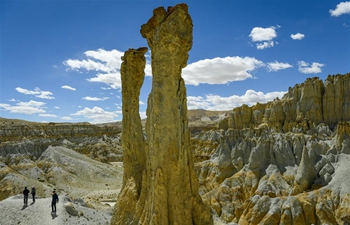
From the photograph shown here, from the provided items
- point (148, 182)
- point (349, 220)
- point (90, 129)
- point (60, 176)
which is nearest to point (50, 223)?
point (148, 182)

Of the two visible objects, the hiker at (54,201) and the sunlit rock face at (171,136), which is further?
the hiker at (54,201)

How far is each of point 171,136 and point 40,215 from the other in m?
11.8

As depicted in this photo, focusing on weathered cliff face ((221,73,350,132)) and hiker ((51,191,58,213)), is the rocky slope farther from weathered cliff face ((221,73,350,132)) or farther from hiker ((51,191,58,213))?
weathered cliff face ((221,73,350,132))

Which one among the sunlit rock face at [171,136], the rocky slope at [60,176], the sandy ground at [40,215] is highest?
the sunlit rock face at [171,136]

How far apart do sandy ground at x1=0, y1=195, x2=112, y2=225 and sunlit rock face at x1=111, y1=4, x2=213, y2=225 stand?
837cm

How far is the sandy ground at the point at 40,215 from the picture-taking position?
1645cm

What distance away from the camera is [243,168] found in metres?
36.5

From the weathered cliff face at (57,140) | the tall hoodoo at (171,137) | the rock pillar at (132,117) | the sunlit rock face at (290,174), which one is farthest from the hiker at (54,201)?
the weathered cliff face at (57,140)

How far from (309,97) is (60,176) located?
169ft

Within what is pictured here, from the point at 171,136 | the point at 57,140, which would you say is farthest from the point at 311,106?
the point at 171,136

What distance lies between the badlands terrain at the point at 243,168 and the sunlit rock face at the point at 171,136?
2825 mm

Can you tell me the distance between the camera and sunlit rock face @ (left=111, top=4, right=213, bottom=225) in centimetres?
1002

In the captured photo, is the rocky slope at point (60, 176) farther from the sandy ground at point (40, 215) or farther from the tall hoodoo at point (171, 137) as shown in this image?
the tall hoodoo at point (171, 137)

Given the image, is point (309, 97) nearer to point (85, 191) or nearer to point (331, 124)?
point (331, 124)
